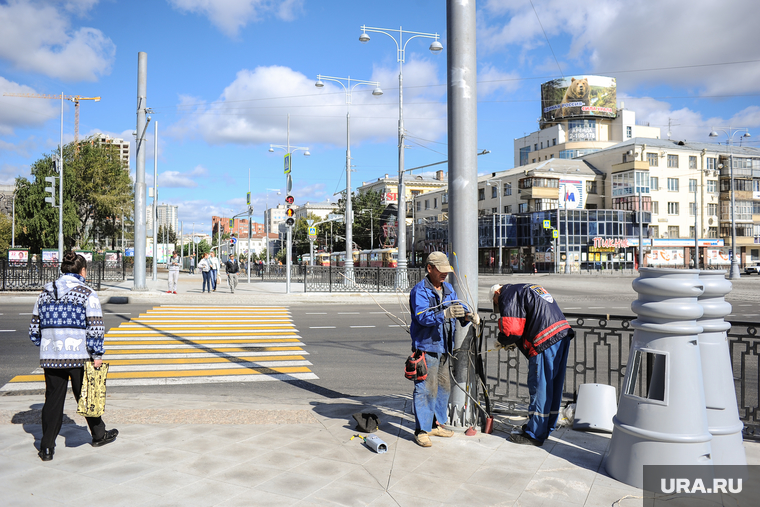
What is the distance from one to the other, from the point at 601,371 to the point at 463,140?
5149mm

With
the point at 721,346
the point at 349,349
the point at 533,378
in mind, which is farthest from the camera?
the point at 349,349

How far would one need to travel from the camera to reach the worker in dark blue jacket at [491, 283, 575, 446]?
15.8 feet

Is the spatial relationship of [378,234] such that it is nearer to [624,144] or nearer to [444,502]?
[624,144]

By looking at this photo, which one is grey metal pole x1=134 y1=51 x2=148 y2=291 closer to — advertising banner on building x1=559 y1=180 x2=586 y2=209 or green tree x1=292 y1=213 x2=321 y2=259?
advertising banner on building x1=559 y1=180 x2=586 y2=209

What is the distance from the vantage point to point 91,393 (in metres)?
4.65

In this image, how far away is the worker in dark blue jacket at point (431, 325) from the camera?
15.7 ft

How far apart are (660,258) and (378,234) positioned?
37.6 m

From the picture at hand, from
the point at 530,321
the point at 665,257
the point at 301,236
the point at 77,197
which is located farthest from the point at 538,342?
the point at 301,236

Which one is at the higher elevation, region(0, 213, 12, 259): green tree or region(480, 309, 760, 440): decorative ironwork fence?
region(0, 213, 12, 259): green tree

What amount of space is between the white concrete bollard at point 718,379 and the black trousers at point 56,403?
4.93 m

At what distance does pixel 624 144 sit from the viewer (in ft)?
230

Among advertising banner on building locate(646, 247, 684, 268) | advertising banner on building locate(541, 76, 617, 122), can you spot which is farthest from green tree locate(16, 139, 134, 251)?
advertising banner on building locate(541, 76, 617, 122)

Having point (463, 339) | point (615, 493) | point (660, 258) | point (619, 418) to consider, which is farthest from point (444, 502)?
point (660, 258)

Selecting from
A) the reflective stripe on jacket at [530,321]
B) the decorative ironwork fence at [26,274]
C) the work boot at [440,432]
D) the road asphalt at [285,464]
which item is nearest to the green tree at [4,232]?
the decorative ironwork fence at [26,274]
